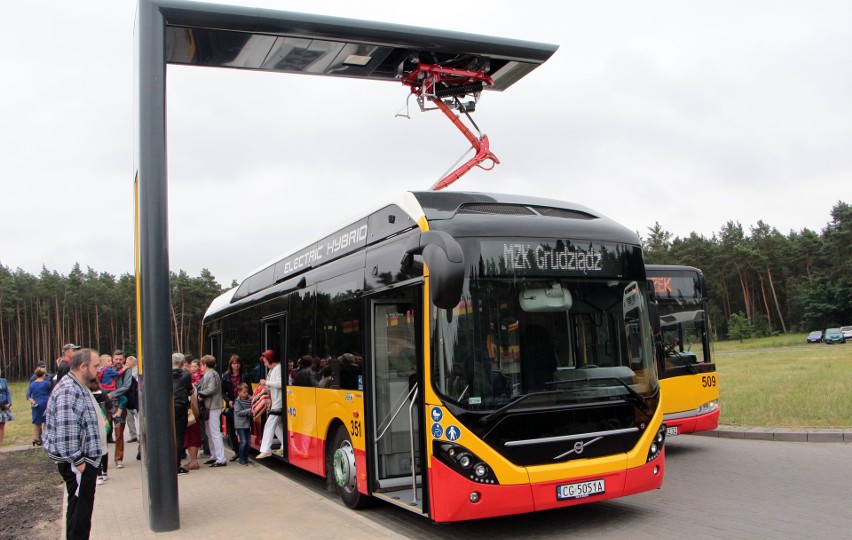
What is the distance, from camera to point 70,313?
277ft

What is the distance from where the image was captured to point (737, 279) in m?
90.7

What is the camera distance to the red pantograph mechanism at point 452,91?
385 inches

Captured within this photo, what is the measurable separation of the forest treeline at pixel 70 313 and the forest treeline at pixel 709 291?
12cm

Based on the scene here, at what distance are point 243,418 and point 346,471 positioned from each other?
15.4ft

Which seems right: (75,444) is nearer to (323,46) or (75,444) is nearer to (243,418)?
(323,46)

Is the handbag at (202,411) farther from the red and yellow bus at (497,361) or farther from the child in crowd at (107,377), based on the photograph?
the red and yellow bus at (497,361)

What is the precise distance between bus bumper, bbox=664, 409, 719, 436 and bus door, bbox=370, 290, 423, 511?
538 cm

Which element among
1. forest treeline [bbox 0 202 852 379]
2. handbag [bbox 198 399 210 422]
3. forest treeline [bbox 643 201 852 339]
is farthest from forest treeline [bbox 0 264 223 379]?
handbag [bbox 198 399 210 422]

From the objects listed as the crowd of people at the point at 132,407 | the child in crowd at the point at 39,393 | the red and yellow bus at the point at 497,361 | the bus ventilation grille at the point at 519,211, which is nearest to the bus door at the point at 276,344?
the crowd of people at the point at 132,407

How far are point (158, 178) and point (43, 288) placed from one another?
281 ft

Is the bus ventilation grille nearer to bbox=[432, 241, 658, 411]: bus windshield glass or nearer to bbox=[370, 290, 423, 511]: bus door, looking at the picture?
bbox=[432, 241, 658, 411]: bus windshield glass

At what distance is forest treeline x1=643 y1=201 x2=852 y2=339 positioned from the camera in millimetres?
82500

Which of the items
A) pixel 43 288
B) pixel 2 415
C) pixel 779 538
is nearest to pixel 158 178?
pixel 779 538

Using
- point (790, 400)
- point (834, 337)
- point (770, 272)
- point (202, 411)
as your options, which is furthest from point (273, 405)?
point (770, 272)
